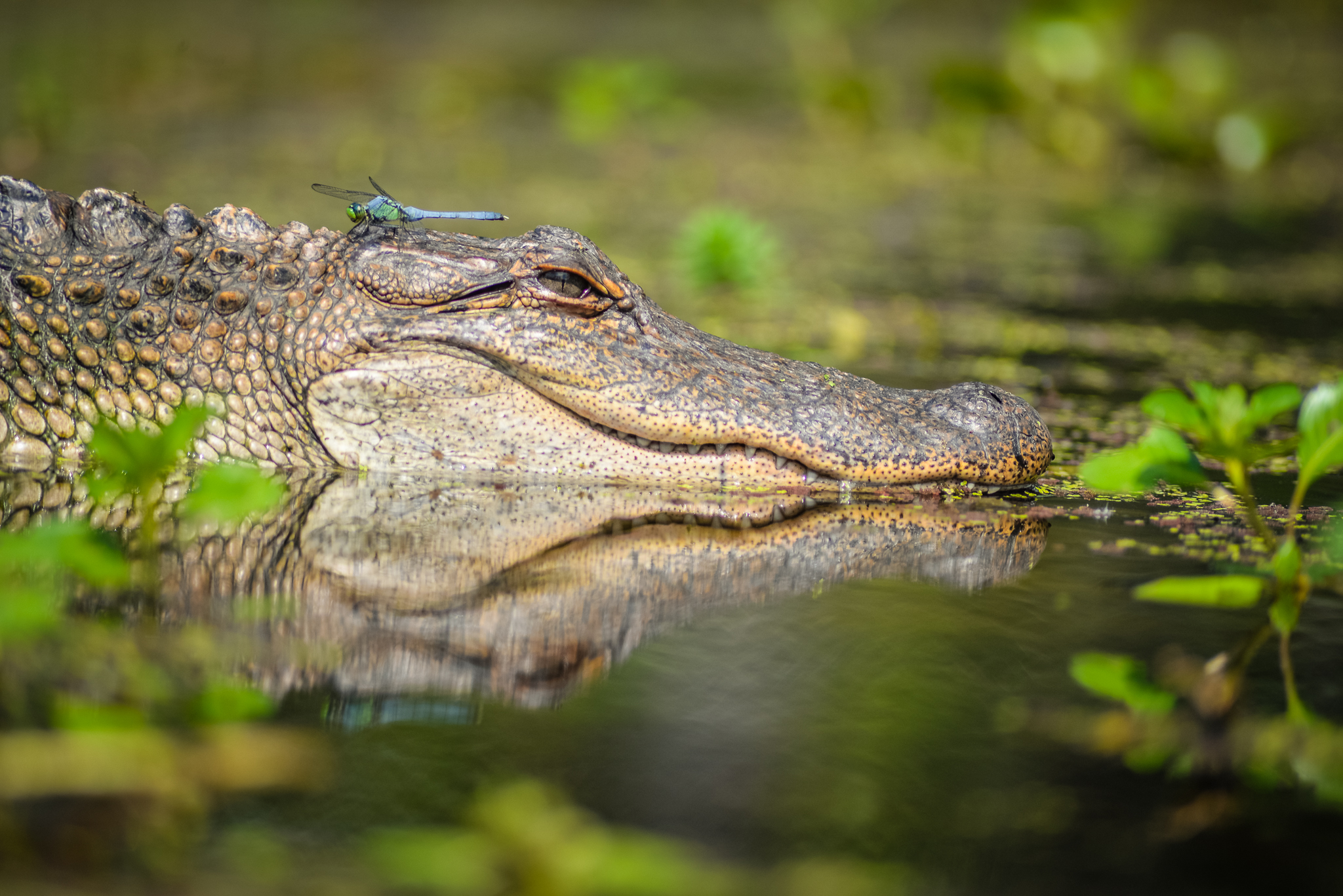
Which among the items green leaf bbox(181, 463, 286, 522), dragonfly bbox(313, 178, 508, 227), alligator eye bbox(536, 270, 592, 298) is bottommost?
green leaf bbox(181, 463, 286, 522)

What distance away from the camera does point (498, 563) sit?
3.34m

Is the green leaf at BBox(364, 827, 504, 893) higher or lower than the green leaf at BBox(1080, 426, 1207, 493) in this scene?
lower

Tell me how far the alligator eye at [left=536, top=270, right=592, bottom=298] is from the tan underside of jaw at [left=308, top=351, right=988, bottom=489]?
316 millimetres

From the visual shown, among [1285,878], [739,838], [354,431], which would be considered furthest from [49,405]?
[1285,878]

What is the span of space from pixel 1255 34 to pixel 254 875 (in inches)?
1184

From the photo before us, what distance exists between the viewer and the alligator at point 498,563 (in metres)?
2.68

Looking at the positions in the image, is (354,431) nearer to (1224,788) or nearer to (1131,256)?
(1224,788)

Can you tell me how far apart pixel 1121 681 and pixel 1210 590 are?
344 mm

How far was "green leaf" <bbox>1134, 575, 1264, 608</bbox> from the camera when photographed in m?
2.79

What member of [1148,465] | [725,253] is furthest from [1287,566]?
[725,253]

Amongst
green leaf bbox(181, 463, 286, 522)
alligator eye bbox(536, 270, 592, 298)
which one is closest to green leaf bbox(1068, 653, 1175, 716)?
green leaf bbox(181, 463, 286, 522)

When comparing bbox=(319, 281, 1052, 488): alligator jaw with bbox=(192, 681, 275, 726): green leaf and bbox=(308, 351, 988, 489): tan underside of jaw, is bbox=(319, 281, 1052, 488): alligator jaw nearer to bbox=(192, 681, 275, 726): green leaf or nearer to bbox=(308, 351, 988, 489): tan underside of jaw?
bbox=(308, 351, 988, 489): tan underside of jaw

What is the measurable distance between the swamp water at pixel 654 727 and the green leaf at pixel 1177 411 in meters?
A: 0.47

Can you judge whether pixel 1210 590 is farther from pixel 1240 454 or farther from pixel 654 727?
pixel 654 727
